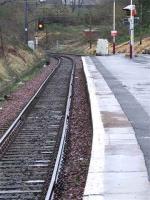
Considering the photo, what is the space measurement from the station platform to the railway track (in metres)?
0.81

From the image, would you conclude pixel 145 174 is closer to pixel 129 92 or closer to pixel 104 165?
pixel 104 165

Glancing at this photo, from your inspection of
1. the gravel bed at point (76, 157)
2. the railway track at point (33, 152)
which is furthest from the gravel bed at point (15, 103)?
the gravel bed at point (76, 157)

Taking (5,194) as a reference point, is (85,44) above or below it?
below

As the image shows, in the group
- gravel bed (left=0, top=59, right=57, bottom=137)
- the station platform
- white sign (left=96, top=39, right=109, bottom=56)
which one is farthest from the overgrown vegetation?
the station platform

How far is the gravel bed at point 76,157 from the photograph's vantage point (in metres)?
10.1

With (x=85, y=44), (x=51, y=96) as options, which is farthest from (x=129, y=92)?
(x=85, y=44)

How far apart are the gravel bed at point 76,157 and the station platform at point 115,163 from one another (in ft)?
1.10

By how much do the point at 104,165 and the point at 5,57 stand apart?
32.4m

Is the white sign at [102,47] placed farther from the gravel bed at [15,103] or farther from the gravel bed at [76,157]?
the gravel bed at [76,157]

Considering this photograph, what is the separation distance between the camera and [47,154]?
43.8ft

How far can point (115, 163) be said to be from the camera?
11.0 metres

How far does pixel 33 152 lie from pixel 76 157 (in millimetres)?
1277

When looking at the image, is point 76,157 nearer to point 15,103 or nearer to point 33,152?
point 33,152

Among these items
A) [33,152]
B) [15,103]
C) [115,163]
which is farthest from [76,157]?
[15,103]
